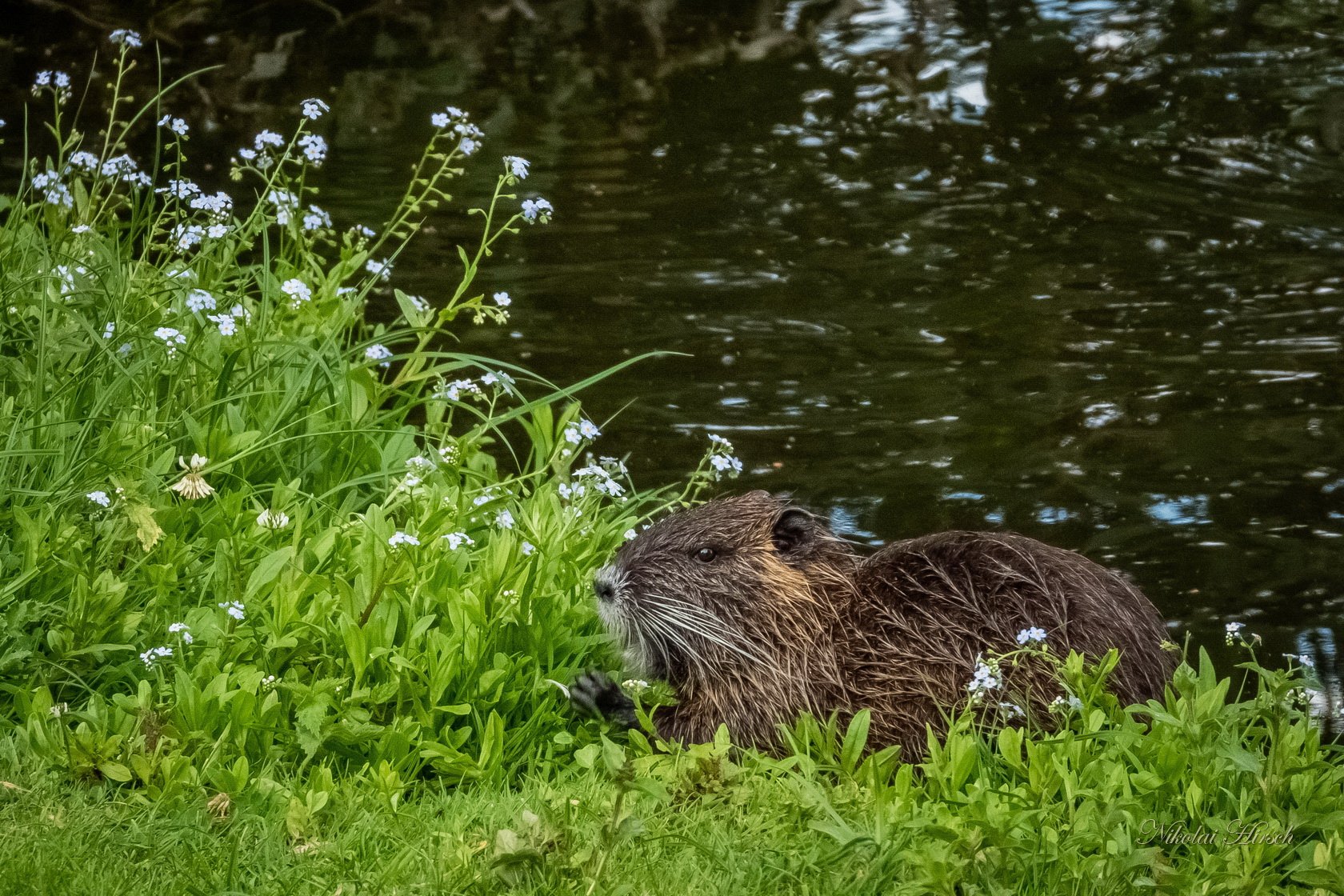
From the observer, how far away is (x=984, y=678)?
125 inches

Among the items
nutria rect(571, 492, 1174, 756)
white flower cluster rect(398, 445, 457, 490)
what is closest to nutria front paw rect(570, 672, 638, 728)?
nutria rect(571, 492, 1174, 756)

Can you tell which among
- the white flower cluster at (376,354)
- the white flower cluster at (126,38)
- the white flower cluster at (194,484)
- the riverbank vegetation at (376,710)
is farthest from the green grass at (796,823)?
the white flower cluster at (126,38)

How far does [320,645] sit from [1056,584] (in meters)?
1.68

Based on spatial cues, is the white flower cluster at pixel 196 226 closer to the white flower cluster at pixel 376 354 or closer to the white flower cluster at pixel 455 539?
the white flower cluster at pixel 376 354

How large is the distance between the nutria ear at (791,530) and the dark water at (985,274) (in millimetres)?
1478

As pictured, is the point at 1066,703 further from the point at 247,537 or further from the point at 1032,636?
the point at 247,537

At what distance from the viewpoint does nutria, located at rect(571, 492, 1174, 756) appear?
341 cm

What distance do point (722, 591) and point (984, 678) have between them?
72cm

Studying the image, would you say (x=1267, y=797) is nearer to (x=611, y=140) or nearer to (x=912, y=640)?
(x=912, y=640)

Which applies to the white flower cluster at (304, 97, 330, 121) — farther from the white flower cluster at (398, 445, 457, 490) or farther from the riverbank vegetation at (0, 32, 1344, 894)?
the white flower cluster at (398, 445, 457, 490)

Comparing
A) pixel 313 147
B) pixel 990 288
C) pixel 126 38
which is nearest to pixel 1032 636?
pixel 313 147

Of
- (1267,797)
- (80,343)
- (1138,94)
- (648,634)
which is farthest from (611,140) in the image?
(1267,797)

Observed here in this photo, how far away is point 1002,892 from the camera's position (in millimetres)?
2684

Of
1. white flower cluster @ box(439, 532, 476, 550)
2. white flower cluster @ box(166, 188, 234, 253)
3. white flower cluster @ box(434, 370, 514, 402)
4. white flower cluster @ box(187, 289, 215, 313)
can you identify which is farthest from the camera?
white flower cluster @ box(166, 188, 234, 253)
